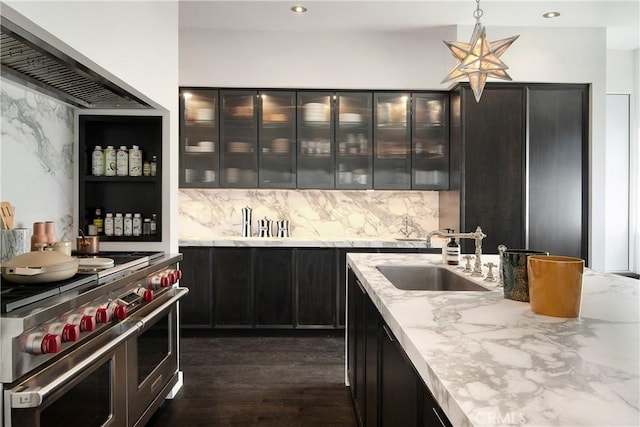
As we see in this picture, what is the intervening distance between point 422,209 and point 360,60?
1.73 metres

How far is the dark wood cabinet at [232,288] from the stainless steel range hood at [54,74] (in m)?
A: 1.79

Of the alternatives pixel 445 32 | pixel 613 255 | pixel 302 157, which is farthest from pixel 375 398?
pixel 613 255

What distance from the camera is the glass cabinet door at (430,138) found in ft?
14.1

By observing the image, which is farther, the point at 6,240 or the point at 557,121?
the point at 557,121

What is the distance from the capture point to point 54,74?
1998 millimetres

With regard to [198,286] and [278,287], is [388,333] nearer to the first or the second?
[278,287]

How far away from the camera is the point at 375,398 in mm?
1734

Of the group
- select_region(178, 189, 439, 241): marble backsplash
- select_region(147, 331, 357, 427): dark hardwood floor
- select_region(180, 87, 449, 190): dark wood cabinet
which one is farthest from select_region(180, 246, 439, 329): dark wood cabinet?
select_region(180, 87, 449, 190): dark wood cabinet

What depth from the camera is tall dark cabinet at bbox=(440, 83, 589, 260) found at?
13.4 ft

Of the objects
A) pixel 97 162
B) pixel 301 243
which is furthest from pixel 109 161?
pixel 301 243

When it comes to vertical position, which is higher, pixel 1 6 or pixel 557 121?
pixel 557 121

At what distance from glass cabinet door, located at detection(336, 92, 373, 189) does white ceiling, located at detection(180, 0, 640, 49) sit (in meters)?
0.71

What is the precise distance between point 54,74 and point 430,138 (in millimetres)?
3338

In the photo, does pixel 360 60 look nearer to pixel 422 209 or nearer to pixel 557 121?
pixel 422 209
